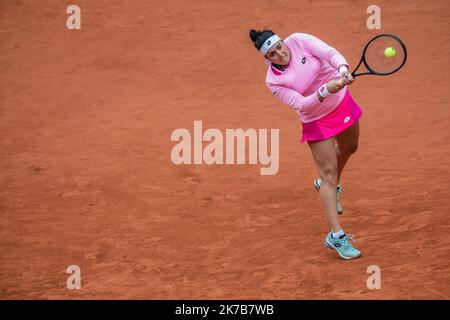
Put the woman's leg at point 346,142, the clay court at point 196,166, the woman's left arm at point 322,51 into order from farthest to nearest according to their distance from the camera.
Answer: the woman's leg at point 346,142
the clay court at point 196,166
the woman's left arm at point 322,51

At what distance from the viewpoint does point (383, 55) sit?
16.9 ft

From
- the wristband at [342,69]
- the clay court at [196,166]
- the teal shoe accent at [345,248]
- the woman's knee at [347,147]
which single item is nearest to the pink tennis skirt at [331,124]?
the woman's knee at [347,147]

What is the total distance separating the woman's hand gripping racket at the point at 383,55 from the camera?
16.6 ft

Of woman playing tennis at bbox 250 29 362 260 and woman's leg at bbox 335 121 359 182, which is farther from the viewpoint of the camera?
woman's leg at bbox 335 121 359 182

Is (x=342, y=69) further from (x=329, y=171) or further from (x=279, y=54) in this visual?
(x=329, y=171)

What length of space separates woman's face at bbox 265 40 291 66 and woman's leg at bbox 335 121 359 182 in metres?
0.73

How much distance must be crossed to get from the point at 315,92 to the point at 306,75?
16 cm

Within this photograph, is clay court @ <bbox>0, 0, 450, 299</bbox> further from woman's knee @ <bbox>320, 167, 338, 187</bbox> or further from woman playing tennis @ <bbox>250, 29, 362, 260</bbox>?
woman's knee @ <bbox>320, 167, 338, 187</bbox>

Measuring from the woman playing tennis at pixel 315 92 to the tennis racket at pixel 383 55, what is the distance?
0.75 ft


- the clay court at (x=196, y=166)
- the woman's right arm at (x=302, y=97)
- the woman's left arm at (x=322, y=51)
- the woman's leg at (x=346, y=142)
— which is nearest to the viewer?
the woman's right arm at (x=302, y=97)

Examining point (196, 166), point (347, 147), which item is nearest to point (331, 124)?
point (347, 147)

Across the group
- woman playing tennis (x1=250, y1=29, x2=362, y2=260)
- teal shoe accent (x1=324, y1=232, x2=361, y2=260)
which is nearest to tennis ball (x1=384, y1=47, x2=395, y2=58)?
woman playing tennis (x1=250, y1=29, x2=362, y2=260)

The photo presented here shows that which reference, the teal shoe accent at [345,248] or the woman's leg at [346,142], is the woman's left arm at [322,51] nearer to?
the woman's leg at [346,142]

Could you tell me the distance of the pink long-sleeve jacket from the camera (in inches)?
199
